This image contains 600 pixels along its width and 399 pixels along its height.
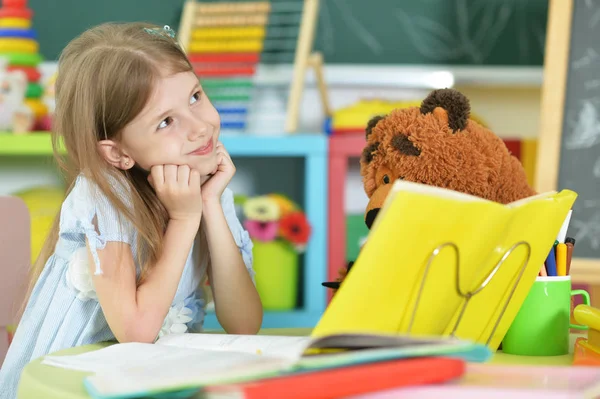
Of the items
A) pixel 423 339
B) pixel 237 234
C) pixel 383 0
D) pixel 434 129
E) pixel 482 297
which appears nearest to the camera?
pixel 423 339

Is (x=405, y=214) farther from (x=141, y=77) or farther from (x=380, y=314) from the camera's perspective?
(x=141, y=77)

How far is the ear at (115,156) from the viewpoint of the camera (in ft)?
3.31

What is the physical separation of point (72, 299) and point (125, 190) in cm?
16

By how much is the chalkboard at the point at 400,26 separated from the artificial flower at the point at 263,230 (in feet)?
2.08

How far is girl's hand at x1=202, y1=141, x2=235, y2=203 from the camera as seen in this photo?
3.53 ft

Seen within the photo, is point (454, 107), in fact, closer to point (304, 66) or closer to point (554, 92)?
point (554, 92)

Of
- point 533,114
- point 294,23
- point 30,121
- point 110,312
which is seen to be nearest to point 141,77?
point 110,312

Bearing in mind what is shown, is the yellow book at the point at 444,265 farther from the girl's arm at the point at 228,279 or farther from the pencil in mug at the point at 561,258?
the girl's arm at the point at 228,279

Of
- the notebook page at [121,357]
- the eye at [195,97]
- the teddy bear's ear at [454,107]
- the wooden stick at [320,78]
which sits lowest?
the notebook page at [121,357]

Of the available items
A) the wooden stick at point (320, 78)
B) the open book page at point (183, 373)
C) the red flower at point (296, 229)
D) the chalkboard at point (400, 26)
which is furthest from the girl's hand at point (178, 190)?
the chalkboard at point (400, 26)

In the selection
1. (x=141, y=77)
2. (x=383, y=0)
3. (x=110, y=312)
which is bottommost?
(x=110, y=312)

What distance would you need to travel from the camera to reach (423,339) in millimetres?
528

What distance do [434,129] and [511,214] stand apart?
7.8 inches

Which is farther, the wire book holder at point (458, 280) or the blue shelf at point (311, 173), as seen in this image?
the blue shelf at point (311, 173)
